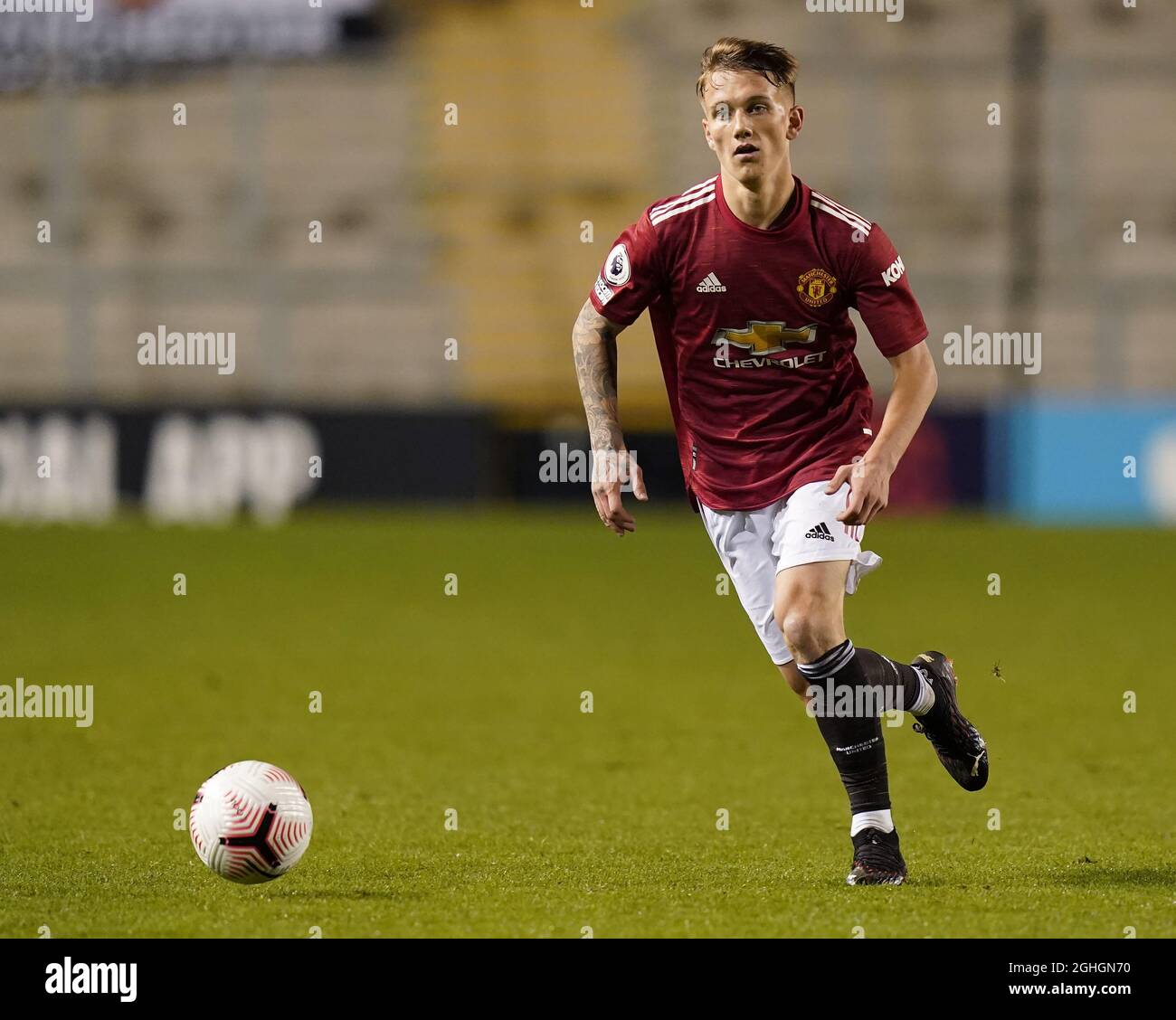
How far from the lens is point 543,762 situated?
26.5 ft

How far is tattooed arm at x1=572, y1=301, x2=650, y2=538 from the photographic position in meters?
5.56

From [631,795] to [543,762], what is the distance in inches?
36.1

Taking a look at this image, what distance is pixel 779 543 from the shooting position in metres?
5.66

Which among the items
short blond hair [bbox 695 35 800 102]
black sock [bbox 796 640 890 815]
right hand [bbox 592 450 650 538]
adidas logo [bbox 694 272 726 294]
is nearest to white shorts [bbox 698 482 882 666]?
black sock [bbox 796 640 890 815]

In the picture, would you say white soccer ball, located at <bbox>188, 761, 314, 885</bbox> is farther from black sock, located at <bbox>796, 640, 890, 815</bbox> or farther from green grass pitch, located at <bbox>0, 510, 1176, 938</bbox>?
black sock, located at <bbox>796, 640, 890, 815</bbox>

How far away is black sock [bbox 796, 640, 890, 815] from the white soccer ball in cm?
155

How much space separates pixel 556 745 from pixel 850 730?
3.15m

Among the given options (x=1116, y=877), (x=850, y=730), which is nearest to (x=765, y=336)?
(x=850, y=730)

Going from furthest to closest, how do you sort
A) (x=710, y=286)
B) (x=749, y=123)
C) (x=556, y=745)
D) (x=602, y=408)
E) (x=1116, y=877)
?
1. (x=556, y=745)
2. (x=602, y=408)
3. (x=710, y=286)
4. (x=1116, y=877)
5. (x=749, y=123)

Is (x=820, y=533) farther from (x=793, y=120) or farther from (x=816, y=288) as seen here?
(x=793, y=120)

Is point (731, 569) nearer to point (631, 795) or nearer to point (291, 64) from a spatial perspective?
point (631, 795)

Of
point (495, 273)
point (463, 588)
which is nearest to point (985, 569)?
point (463, 588)

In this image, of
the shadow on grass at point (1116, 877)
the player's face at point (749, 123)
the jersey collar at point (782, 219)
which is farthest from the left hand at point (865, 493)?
the shadow on grass at point (1116, 877)

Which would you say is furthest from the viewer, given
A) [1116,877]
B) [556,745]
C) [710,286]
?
[556,745]
